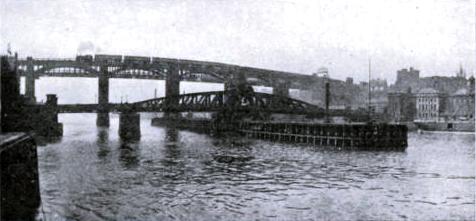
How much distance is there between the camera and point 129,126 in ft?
229

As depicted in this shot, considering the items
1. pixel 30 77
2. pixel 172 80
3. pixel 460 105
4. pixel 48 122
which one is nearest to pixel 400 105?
pixel 460 105

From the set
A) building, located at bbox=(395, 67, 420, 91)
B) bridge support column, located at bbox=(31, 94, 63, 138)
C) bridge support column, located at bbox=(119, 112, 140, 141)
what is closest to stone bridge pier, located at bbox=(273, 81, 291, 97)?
building, located at bbox=(395, 67, 420, 91)

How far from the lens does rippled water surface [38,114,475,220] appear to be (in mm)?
17781

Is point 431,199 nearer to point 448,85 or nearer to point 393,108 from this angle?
point 393,108

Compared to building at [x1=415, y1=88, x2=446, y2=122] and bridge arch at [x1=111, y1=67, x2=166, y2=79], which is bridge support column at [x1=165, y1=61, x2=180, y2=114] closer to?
bridge arch at [x1=111, y1=67, x2=166, y2=79]

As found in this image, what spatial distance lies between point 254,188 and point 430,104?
125m

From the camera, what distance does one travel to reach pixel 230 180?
1029 inches

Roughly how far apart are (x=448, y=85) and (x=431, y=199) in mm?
163327

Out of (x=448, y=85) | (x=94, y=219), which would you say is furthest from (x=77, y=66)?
(x=448, y=85)

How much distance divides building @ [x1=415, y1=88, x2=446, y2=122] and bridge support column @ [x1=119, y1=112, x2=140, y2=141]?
8833cm

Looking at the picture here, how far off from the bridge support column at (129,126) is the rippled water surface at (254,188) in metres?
29.8

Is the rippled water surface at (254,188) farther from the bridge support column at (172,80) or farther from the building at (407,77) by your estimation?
the building at (407,77)

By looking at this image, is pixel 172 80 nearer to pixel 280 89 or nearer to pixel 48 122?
pixel 280 89

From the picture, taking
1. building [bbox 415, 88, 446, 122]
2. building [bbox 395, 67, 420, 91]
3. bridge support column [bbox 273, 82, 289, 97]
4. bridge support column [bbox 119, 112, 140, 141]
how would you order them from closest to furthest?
bridge support column [bbox 119, 112, 140, 141], building [bbox 415, 88, 446, 122], bridge support column [bbox 273, 82, 289, 97], building [bbox 395, 67, 420, 91]
